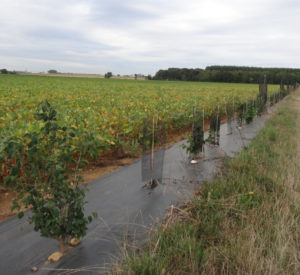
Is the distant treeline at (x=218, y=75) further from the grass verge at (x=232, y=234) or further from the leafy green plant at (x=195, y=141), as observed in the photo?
the grass verge at (x=232, y=234)

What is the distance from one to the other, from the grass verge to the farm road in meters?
0.29

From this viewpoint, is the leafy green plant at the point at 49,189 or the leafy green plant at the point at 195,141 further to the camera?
the leafy green plant at the point at 195,141

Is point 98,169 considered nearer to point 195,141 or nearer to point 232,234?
point 195,141

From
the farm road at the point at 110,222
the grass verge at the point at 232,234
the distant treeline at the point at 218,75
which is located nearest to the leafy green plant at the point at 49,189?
the farm road at the point at 110,222

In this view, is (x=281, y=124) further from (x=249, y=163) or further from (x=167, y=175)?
(x=167, y=175)

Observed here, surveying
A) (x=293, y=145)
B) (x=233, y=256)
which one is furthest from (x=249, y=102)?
(x=233, y=256)

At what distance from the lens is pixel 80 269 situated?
2.10m

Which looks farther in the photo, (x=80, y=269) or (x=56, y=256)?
(x=56, y=256)

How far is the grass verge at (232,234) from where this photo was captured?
2.09 m

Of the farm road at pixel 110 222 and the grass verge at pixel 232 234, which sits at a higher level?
the grass verge at pixel 232 234

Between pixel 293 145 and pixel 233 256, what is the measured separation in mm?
4904

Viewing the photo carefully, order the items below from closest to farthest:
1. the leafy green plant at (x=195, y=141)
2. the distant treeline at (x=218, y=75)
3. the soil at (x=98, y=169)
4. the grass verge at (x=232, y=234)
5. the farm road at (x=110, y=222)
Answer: the grass verge at (x=232, y=234) < the farm road at (x=110, y=222) < the soil at (x=98, y=169) < the leafy green plant at (x=195, y=141) < the distant treeline at (x=218, y=75)

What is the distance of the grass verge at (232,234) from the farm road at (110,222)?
0.29 m

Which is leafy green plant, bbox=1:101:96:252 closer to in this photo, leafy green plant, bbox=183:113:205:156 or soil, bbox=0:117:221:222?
soil, bbox=0:117:221:222
